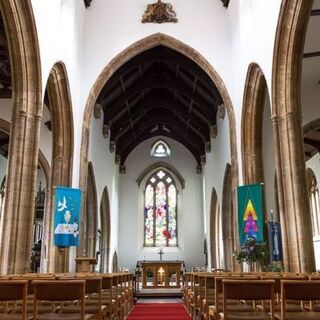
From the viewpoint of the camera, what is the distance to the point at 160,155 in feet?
69.6

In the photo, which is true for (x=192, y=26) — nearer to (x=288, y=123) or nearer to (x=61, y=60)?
(x=61, y=60)

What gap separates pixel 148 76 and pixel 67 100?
5699mm

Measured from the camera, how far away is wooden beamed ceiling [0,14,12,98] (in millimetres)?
9895

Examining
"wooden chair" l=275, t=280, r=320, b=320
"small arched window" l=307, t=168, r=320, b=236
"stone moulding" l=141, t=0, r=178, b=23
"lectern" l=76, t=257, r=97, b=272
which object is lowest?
"wooden chair" l=275, t=280, r=320, b=320

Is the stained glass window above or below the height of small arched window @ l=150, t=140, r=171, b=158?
below

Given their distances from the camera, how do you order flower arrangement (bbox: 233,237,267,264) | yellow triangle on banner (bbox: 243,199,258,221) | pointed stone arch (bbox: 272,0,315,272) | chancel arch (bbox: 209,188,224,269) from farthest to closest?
chancel arch (bbox: 209,188,224,269) → yellow triangle on banner (bbox: 243,199,258,221) → flower arrangement (bbox: 233,237,267,264) → pointed stone arch (bbox: 272,0,315,272)

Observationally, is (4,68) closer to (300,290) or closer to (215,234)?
(300,290)

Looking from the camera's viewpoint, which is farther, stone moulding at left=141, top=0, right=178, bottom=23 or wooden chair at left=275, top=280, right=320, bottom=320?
stone moulding at left=141, top=0, right=178, bottom=23

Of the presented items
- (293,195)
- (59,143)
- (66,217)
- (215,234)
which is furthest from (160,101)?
(293,195)

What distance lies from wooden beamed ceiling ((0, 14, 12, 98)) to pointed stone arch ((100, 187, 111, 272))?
6266 mm

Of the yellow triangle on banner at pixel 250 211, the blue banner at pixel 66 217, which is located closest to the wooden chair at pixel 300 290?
the yellow triangle on banner at pixel 250 211

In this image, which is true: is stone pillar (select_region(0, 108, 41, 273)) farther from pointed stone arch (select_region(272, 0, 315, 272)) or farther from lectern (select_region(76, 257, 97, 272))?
pointed stone arch (select_region(272, 0, 315, 272))

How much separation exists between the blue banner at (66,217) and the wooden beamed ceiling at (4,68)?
11.9 feet

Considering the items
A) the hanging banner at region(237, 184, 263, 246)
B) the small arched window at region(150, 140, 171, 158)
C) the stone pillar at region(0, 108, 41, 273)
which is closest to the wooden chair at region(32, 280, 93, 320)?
the stone pillar at region(0, 108, 41, 273)
